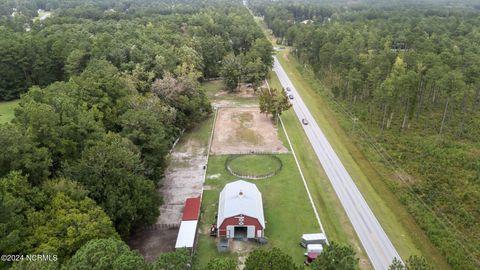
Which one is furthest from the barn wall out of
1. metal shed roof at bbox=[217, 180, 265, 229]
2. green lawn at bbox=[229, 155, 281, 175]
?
green lawn at bbox=[229, 155, 281, 175]

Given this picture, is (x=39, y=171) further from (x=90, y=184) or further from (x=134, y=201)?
(x=134, y=201)

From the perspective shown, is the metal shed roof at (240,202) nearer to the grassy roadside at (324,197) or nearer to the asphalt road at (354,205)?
the grassy roadside at (324,197)

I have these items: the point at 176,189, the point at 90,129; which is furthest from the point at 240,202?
the point at 90,129

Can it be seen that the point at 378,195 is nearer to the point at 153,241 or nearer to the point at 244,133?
the point at 244,133

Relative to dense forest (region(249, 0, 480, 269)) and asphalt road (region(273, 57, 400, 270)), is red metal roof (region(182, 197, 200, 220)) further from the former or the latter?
dense forest (region(249, 0, 480, 269))

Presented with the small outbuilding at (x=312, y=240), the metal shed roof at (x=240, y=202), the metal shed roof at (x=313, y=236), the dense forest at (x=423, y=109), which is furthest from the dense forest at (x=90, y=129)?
the dense forest at (x=423, y=109)

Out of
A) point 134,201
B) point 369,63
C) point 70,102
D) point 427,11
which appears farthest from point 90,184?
point 427,11

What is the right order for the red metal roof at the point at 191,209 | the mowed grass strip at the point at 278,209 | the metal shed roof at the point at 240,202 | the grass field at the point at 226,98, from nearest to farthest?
1. the mowed grass strip at the point at 278,209
2. the metal shed roof at the point at 240,202
3. the red metal roof at the point at 191,209
4. the grass field at the point at 226,98
